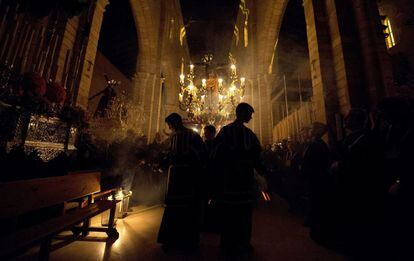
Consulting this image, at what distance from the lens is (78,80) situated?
4203 millimetres

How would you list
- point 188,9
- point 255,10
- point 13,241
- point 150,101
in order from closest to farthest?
point 13,241 < point 150,101 < point 255,10 < point 188,9

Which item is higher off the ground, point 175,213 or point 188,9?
point 188,9

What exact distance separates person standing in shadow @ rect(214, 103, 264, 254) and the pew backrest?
6.68 ft

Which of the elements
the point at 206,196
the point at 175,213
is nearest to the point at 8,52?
the point at 175,213

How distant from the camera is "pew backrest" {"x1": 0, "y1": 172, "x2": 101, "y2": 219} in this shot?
169cm

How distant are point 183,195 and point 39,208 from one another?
64.9 inches

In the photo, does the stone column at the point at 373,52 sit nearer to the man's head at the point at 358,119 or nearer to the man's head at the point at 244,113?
the man's head at the point at 358,119

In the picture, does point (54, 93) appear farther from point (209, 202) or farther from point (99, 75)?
point (99, 75)

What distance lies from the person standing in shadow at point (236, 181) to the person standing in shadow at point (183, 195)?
0.35m

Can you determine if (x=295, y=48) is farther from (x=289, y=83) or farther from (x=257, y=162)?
(x=257, y=162)

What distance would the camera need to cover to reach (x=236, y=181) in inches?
90.9

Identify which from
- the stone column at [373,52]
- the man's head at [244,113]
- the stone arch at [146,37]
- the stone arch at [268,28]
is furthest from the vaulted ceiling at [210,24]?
the man's head at [244,113]

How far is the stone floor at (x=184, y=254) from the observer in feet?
7.18

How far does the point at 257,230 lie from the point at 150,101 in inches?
314
